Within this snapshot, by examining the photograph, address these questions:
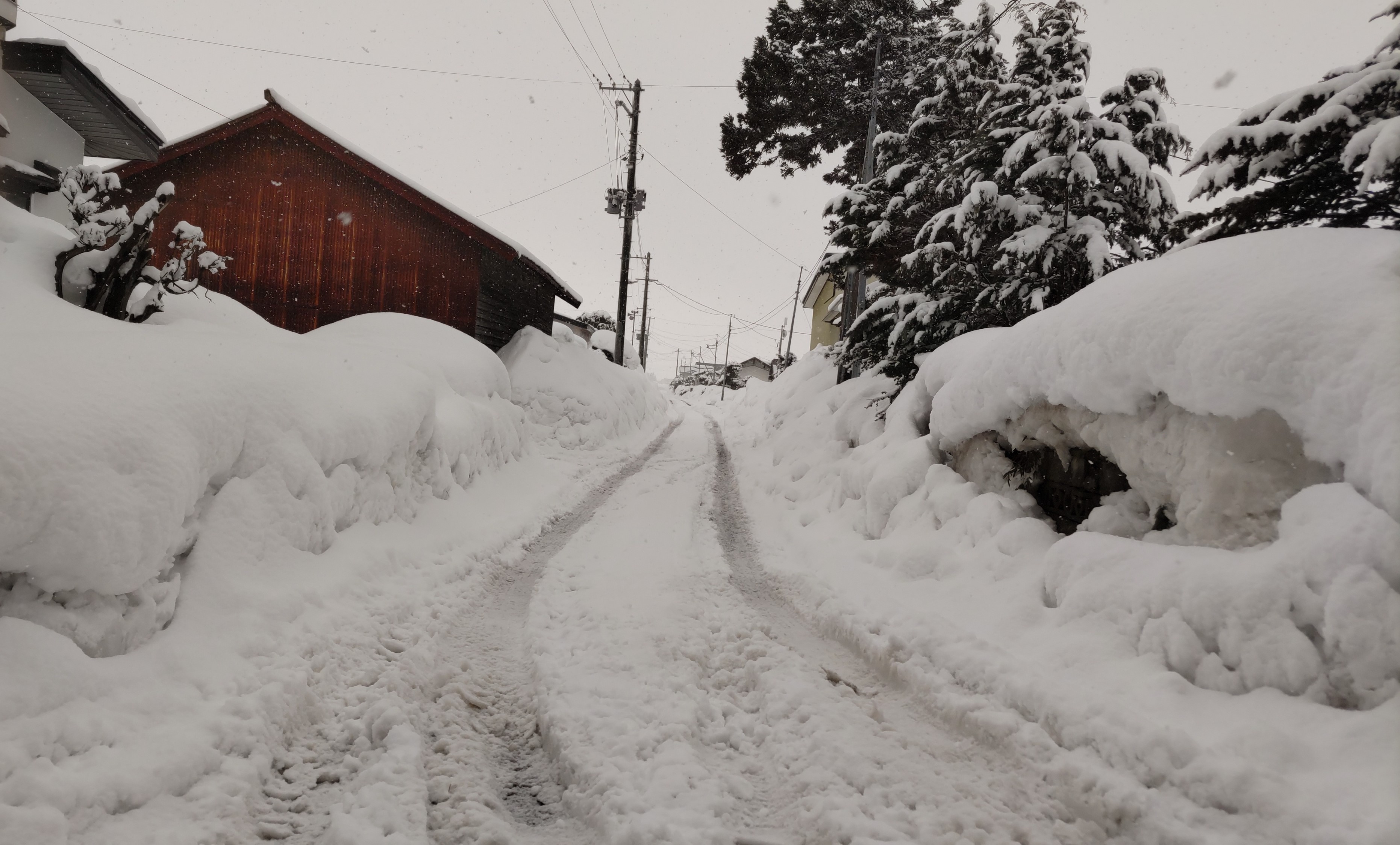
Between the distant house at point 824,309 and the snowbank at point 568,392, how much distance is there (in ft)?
37.1

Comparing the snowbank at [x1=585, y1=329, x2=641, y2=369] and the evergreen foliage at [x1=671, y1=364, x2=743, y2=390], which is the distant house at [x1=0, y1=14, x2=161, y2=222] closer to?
the snowbank at [x1=585, y1=329, x2=641, y2=369]

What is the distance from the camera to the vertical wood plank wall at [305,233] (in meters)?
13.6

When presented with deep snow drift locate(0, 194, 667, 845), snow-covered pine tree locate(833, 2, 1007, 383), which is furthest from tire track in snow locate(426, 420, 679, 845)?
snow-covered pine tree locate(833, 2, 1007, 383)

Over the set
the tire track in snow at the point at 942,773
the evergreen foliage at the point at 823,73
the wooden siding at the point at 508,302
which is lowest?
the tire track in snow at the point at 942,773

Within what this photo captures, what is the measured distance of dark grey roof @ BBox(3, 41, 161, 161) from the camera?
887 cm

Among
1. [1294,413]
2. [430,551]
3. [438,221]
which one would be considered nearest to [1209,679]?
[1294,413]

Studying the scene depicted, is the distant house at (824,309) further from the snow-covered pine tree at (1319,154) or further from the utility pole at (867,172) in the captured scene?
the snow-covered pine tree at (1319,154)

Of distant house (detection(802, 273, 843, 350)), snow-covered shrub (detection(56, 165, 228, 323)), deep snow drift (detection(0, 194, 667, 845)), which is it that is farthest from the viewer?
distant house (detection(802, 273, 843, 350))

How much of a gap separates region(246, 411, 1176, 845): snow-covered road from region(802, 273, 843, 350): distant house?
70.9 ft

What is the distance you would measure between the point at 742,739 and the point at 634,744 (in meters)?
0.57

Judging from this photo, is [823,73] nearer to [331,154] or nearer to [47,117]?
[331,154]

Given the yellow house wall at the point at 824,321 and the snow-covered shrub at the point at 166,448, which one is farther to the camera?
the yellow house wall at the point at 824,321

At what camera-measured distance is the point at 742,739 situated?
304 centimetres

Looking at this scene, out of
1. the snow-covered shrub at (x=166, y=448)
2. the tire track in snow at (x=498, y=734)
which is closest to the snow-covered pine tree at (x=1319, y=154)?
the tire track in snow at (x=498, y=734)
